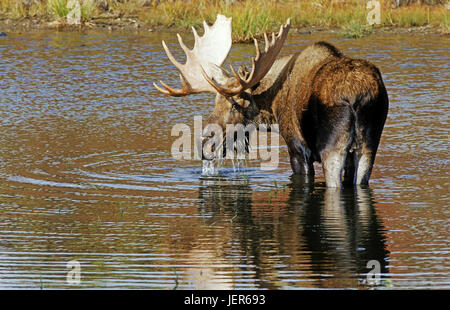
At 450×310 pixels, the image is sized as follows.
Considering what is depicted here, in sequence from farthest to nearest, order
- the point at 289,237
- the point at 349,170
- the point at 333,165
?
the point at 349,170 < the point at 333,165 < the point at 289,237

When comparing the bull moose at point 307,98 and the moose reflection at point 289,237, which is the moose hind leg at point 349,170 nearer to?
the bull moose at point 307,98

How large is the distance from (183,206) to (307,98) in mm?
1547

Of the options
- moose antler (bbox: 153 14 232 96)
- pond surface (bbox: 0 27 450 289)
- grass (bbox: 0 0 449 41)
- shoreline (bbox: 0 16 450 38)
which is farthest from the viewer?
grass (bbox: 0 0 449 41)

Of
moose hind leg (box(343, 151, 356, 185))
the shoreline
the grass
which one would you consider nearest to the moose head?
moose hind leg (box(343, 151, 356, 185))

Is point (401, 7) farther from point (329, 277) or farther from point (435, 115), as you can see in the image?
point (329, 277)

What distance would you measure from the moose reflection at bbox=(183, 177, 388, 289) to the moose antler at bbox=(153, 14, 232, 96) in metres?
1.03

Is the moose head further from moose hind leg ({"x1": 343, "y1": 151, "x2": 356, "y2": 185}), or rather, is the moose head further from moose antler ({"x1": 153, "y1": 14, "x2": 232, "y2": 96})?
moose hind leg ({"x1": 343, "y1": 151, "x2": 356, "y2": 185})

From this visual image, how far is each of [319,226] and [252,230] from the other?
59 cm

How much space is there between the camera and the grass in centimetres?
2620

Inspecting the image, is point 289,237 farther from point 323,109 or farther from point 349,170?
point 349,170

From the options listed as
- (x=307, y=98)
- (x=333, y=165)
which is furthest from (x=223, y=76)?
(x=333, y=165)

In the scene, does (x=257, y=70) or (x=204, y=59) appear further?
(x=204, y=59)

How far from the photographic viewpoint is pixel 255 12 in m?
25.0

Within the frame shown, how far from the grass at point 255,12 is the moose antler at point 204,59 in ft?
43.7
